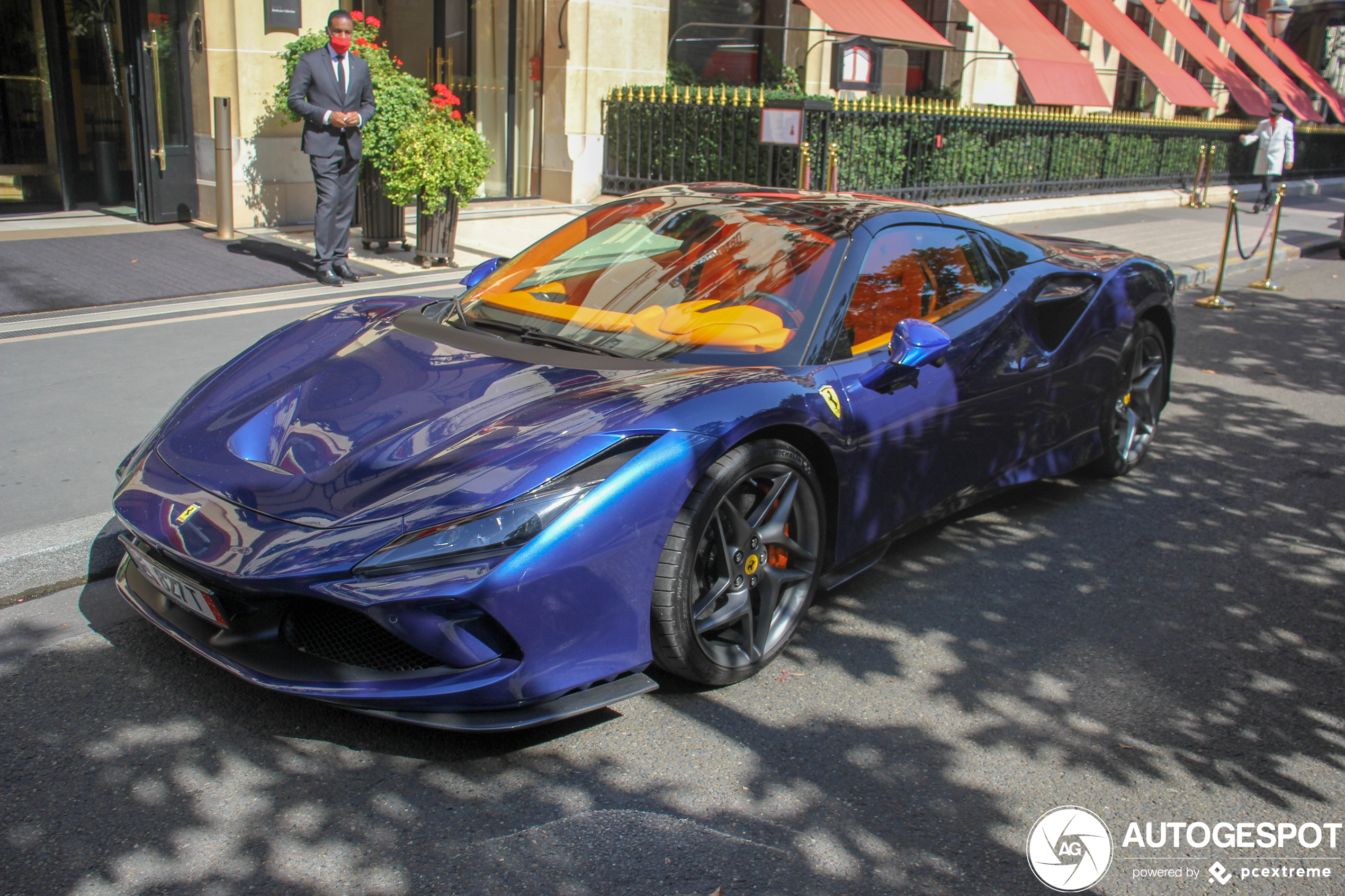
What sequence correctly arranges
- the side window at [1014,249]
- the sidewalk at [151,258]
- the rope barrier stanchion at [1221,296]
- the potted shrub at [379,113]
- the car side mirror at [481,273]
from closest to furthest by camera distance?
1. the car side mirror at [481,273]
2. the side window at [1014,249]
3. the sidewalk at [151,258]
4. the potted shrub at [379,113]
5. the rope barrier stanchion at [1221,296]

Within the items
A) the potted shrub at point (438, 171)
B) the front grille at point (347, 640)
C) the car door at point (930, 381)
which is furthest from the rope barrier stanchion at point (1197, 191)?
the front grille at point (347, 640)

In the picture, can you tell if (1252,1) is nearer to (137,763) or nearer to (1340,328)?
(1340,328)

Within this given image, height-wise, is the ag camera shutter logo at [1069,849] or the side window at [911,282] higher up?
the side window at [911,282]

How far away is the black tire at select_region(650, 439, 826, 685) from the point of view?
287 centimetres

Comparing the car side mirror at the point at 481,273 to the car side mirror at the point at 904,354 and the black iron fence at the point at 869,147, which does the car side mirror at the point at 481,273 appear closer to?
the car side mirror at the point at 904,354

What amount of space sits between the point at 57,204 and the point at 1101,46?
22.4 meters

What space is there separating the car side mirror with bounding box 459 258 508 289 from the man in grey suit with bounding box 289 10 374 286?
4.64m

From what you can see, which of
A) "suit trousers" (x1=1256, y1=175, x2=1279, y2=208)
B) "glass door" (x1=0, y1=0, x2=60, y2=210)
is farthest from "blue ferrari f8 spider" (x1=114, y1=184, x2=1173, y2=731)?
"suit trousers" (x1=1256, y1=175, x2=1279, y2=208)

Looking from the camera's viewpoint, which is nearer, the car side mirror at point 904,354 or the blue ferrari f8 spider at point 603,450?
the blue ferrari f8 spider at point 603,450

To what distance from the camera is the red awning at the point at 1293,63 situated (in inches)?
1207

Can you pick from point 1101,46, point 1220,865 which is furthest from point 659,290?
point 1101,46

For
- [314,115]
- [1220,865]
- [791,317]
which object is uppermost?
[314,115]

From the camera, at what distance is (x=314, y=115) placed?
850 centimetres

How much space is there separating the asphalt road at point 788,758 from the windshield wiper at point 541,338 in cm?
108
